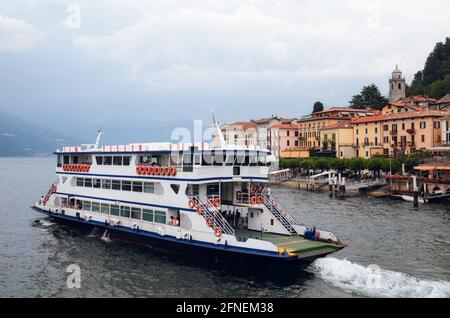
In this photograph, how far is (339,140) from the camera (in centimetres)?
9669

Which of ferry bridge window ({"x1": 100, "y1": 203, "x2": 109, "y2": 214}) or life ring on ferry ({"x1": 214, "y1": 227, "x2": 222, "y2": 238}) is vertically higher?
ferry bridge window ({"x1": 100, "y1": 203, "x2": 109, "y2": 214})

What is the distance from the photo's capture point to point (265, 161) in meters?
29.7

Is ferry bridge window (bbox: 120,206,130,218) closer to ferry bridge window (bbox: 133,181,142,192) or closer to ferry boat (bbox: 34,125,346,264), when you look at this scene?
ferry boat (bbox: 34,125,346,264)

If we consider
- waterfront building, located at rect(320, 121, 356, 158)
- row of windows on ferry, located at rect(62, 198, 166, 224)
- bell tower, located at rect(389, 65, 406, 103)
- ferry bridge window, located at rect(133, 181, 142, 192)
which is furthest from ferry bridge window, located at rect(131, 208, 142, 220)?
bell tower, located at rect(389, 65, 406, 103)

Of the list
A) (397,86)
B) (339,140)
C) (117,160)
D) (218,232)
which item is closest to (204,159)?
(218,232)

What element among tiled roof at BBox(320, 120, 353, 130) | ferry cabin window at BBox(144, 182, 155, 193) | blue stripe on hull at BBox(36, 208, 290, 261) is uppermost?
tiled roof at BBox(320, 120, 353, 130)

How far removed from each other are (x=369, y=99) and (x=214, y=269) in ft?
350

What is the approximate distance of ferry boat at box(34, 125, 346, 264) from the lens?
25422 millimetres

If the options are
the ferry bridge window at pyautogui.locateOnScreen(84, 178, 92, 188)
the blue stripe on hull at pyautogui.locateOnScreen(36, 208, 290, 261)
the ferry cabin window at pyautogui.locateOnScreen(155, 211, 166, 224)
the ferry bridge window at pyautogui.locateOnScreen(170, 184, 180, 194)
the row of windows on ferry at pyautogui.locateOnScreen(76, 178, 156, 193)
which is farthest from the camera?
the ferry bridge window at pyautogui.locateOnScreen(84, 178, 92, 188)

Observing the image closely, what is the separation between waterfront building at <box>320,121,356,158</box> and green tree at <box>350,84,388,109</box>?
83.5 feet

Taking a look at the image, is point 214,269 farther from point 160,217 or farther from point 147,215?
point 147,215
